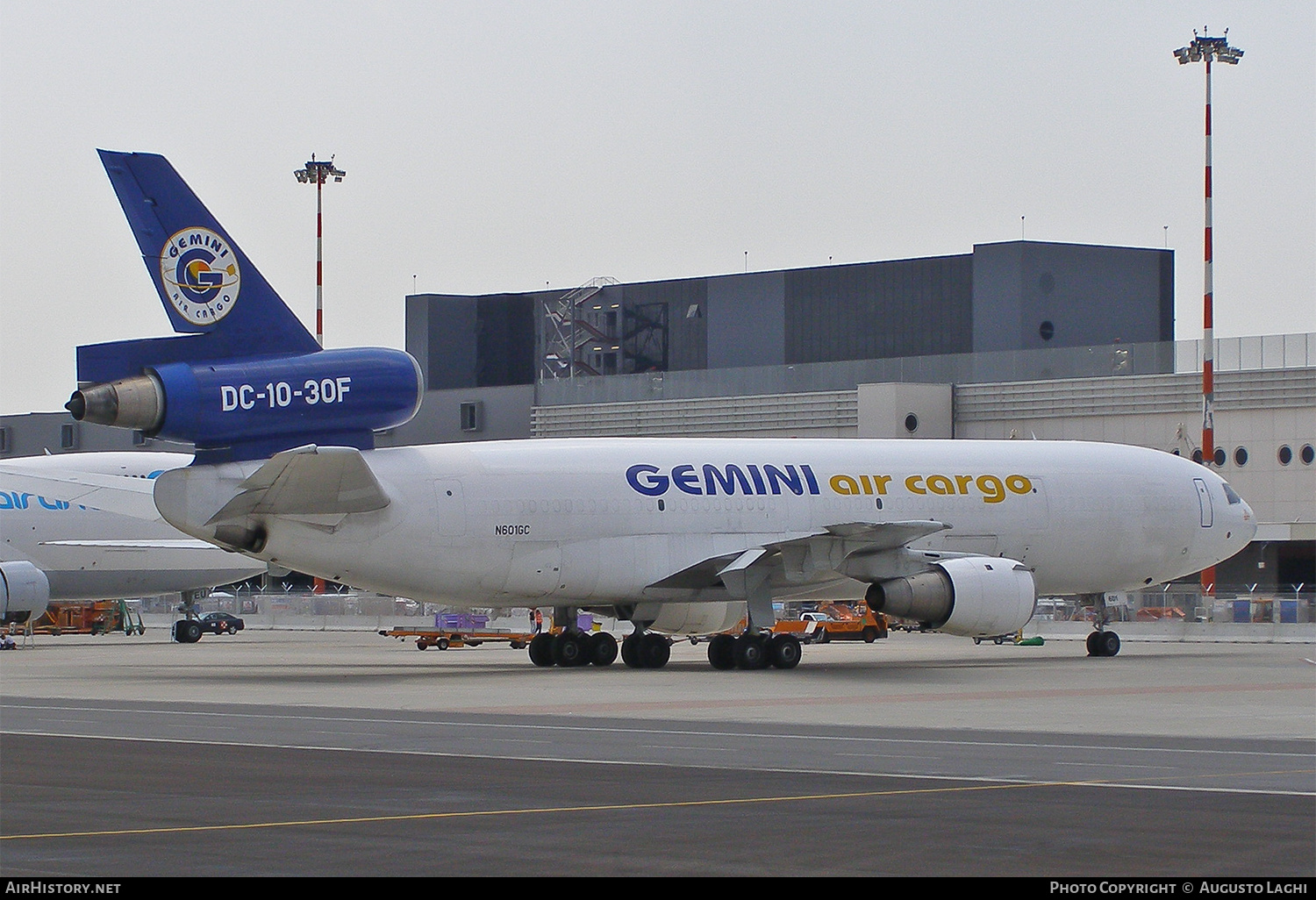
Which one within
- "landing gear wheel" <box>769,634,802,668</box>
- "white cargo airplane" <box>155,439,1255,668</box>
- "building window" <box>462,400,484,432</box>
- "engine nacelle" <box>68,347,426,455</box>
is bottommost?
"landing gear wheel" <box>769,634,802,668</box>

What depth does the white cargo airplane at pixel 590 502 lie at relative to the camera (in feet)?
106

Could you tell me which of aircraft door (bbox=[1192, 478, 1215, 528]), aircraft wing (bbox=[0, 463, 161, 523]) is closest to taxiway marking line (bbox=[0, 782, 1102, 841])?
aircraft door (bbox=[1192, 478, 1215, 528])

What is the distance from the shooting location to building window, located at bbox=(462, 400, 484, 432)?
84.2 m

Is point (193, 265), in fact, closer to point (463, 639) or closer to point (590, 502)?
point (590, 502)

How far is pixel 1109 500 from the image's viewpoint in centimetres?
4134

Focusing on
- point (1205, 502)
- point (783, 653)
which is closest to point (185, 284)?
point (783, 653)

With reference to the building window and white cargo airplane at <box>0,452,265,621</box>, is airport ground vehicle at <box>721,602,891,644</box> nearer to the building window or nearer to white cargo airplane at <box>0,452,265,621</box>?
white cargo airplane at <box>0,452,265,621</box>

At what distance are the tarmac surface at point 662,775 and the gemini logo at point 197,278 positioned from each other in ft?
21.7

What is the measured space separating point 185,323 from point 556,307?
198 ft

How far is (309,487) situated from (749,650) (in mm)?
9373

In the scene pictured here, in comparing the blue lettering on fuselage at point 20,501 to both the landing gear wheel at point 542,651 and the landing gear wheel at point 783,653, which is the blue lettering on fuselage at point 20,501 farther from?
the landing gear wheel at point 783,653

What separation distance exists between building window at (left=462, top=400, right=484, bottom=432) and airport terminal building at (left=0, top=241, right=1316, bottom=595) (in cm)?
9

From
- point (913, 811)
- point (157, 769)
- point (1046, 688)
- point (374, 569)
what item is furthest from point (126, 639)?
point (913, 811)

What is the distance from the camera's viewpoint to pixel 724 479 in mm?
37719
